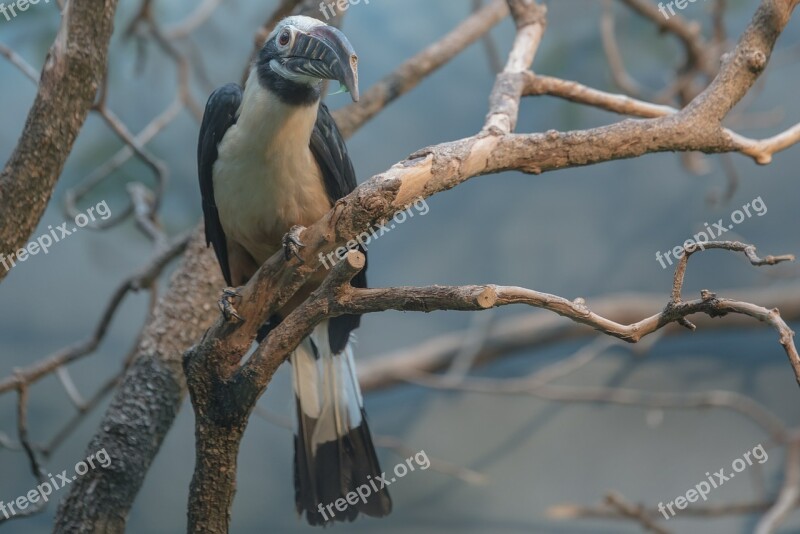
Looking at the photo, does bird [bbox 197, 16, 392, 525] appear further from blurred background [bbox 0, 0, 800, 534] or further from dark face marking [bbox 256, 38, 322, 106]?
blurred background [bbox 0, 0, 800, 534]

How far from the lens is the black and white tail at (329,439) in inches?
80.8

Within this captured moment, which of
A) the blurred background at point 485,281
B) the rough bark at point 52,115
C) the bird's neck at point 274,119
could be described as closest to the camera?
the rough bark at point 52,115

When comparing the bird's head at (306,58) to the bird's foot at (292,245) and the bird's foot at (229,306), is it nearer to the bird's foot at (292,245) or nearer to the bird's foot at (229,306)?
the bird's foot at (292,245)

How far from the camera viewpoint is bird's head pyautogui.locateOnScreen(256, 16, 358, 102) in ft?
5.43

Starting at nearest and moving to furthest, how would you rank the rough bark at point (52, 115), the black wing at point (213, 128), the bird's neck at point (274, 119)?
the rough bark at point (52, 115) → the bird's neck at point (274, 119) → the black wing at point (213, 128)

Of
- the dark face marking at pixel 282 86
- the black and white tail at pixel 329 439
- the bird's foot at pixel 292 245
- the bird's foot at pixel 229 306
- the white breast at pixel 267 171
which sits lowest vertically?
the black and white tail at pixel 329 439

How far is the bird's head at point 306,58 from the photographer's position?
1.66 m

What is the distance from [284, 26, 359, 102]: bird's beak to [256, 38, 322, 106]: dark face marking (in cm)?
5

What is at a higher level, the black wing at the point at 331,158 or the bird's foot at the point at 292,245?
the black wing at the point at 331,158

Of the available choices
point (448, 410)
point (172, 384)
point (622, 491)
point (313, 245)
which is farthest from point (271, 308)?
point (622, 491)

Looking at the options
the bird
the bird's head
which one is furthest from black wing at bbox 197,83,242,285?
the bird's head

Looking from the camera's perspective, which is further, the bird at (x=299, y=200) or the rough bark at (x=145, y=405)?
the rough bark at (x=145, y=405)

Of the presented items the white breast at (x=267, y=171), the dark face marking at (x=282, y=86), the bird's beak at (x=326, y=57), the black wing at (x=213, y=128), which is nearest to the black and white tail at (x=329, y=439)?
the white breast at (x=267, y=171)

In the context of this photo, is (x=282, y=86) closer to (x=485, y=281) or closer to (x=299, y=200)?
(x=299, y=200)
